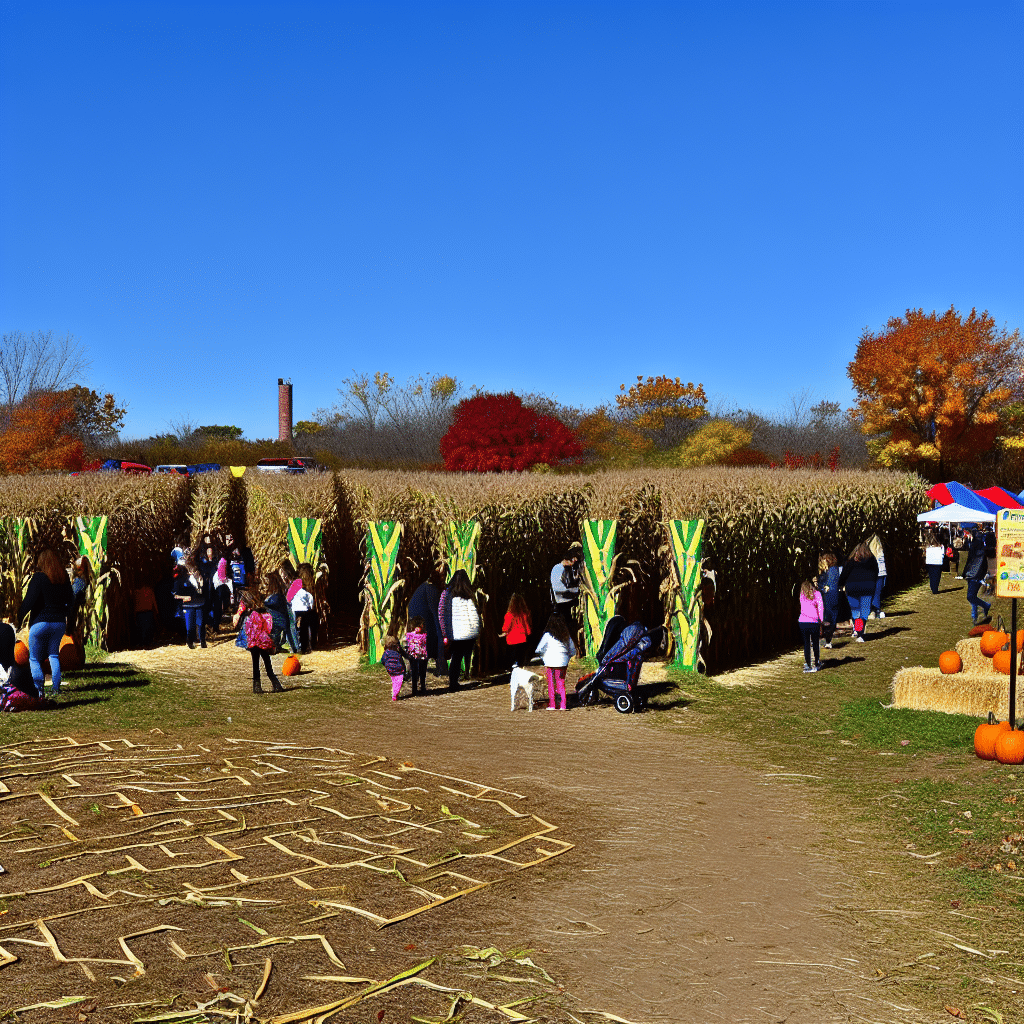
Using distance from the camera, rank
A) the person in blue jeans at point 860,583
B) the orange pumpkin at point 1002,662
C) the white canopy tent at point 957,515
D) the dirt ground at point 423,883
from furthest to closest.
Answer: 1. the white canopy tent at point 957,515
2. the person in blue jeans at point 860,583
3. the orange pumpkin at point 1002,662
4. the dirt ground at point 423,883

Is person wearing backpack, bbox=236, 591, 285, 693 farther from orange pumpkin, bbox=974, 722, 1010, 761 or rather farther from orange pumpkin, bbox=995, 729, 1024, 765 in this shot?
orange pumpkin, bbox=995, 729, 1024, 765

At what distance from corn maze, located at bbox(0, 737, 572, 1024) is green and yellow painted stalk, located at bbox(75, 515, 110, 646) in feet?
23.7

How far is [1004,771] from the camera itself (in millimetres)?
9203

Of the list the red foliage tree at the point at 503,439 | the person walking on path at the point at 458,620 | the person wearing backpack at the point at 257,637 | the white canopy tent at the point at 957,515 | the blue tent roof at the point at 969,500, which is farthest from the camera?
the red foliage tree at the point at 503,439

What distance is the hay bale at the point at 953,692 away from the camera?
11320mm

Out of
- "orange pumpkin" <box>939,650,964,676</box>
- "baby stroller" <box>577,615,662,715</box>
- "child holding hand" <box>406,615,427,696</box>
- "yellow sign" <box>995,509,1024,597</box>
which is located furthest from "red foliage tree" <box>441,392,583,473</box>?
"yellow sign" <box>995,509,1024,597</box>

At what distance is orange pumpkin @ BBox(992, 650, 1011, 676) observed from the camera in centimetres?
1166

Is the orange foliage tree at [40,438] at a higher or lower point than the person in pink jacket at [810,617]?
higher

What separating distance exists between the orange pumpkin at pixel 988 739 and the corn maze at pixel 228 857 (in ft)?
15.0

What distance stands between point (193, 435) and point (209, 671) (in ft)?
205

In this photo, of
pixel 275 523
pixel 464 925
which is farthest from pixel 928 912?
pixel 275 523

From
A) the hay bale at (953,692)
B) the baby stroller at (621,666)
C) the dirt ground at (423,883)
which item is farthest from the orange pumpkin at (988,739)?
the baby stroller at (621,666)

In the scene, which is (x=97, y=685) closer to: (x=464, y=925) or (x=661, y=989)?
(x=464, y=925)

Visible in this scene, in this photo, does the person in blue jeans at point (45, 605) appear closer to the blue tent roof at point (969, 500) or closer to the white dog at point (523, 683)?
the white dog at point (523, 683)
